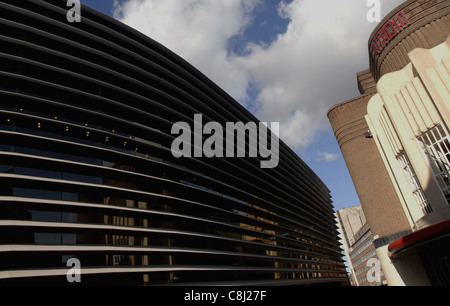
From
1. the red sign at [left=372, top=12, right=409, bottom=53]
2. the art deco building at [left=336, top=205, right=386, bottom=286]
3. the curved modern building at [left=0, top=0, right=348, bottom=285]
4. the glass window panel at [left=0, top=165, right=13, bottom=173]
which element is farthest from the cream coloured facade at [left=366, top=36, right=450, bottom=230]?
the art deco building at [left=336, top=205, right=386, bottom=286]

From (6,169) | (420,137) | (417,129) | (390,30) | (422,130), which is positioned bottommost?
(6,169)

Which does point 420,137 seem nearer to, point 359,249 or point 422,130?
point 422,130

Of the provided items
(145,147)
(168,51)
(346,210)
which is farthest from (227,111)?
(346,210)

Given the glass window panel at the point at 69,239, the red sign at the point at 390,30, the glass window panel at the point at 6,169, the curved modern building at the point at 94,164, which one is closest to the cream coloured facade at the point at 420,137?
the curved modern building at the point at 94,164

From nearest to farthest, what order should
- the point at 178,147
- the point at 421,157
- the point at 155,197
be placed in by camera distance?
the point at 155,197
the point at 178,147
the point at 421,157

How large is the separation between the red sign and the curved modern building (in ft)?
103

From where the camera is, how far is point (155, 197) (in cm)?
1598

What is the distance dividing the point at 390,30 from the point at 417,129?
23559 millimetres

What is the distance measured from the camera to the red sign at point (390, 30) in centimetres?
3719

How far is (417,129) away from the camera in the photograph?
878 inches

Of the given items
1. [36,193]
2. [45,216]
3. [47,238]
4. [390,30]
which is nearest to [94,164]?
[36,193]

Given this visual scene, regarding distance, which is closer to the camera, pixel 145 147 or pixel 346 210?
pixel 145 147
